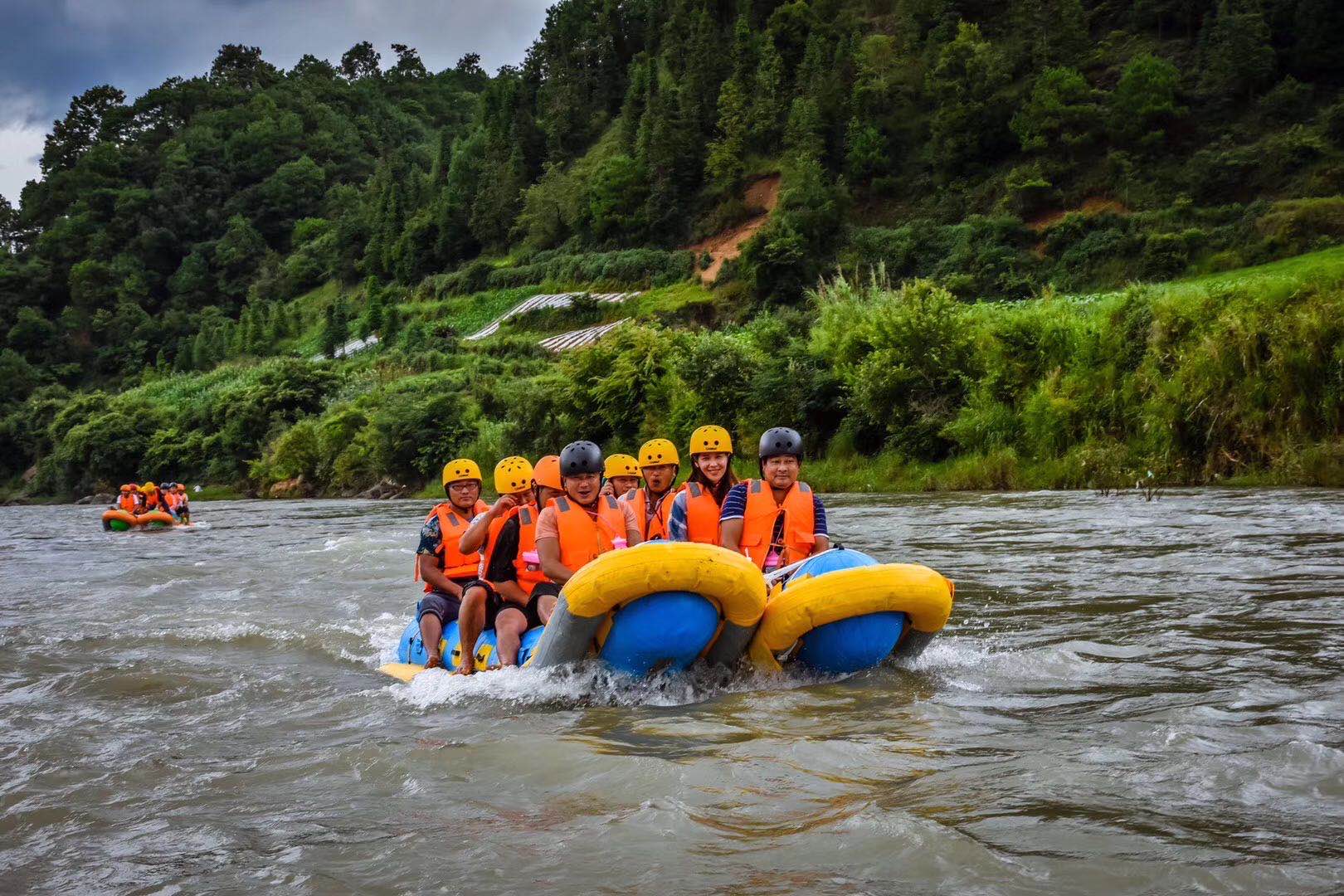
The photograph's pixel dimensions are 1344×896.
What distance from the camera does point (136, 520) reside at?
23.2 metres

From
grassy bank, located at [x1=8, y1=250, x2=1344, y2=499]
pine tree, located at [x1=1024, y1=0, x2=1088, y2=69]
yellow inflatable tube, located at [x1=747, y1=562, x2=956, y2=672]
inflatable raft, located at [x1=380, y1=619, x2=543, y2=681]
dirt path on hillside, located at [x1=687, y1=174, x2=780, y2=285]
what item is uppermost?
pine tree, located at [x1=1024, y1=0, x2=1088, y2=69]

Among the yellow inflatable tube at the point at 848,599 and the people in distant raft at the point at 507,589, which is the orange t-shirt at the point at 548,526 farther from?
the yellow inflatable tube at the point at 848,599

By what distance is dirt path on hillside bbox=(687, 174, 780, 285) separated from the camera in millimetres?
55594

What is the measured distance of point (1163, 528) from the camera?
12180 mm

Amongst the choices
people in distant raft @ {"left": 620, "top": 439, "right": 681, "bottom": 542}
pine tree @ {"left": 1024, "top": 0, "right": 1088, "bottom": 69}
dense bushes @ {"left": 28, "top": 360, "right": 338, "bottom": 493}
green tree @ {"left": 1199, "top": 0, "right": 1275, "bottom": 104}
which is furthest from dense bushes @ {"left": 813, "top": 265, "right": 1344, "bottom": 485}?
pine tree @ {"left": 1024, "top": 0, "right": 1088, "bottom": 69}

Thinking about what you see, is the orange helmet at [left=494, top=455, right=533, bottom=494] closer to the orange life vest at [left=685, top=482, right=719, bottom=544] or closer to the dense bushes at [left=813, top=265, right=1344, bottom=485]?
the orange life vest at [left=685, top=482, right=719, bottom=544]

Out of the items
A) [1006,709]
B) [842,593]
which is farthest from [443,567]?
[1006,709]

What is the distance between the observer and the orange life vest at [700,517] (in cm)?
723

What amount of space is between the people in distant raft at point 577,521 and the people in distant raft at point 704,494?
525 mm

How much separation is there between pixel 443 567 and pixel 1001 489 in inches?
559

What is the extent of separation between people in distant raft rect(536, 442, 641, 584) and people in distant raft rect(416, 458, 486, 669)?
902 millimetres

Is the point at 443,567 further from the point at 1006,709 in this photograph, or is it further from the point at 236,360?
the point at 236,360

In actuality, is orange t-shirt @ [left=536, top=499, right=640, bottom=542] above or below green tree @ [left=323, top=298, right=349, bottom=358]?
below

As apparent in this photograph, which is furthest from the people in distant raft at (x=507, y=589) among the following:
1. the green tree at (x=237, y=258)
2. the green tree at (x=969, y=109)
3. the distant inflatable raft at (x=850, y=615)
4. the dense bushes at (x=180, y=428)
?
the green tree at (x=237, y=258)
